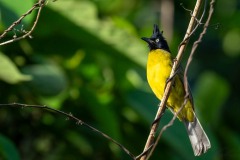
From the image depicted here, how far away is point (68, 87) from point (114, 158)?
1.65 ft

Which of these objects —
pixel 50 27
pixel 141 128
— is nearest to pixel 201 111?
pixel 141 128

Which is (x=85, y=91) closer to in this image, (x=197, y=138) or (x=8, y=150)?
(x=197, y=138)

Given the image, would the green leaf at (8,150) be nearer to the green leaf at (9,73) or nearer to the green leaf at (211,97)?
the green leaf at (9,73)

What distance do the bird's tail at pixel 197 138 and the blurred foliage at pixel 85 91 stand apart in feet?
0.50

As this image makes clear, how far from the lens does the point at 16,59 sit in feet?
14.3

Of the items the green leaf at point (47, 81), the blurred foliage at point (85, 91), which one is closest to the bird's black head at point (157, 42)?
the blurred foliage at point (85, 91)

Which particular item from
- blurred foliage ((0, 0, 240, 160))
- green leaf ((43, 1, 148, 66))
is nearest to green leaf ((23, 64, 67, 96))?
blurred foliage ((0, 0, 240, 160))

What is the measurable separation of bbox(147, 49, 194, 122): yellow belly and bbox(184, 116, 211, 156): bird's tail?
0.07 meters

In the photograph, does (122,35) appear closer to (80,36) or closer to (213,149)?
(80,36)

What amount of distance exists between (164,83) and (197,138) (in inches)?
18.4

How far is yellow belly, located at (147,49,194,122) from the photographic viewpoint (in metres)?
4.08

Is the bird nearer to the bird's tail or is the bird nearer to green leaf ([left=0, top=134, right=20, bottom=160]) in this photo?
the bird's tail

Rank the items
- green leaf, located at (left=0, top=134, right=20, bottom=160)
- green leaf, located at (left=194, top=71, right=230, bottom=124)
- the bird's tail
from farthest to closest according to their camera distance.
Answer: green leaf, located at (left=194, top=71, right=230, bottom=124)
the bird's tail
green leaf, located at (left=0, top=134, right=20, bottom=160)

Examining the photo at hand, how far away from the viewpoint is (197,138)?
3713 millimetres
